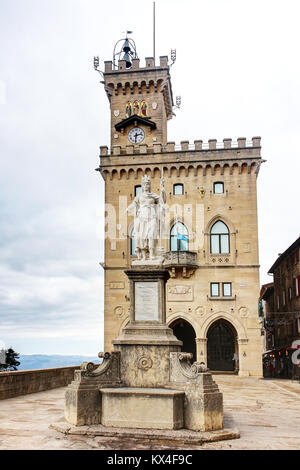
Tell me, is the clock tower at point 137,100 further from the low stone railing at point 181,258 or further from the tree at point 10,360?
the tree at point 10,360

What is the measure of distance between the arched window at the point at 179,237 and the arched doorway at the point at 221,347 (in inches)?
248

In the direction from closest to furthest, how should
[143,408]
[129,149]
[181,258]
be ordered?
[143,408] < [181,258] < [129,149]

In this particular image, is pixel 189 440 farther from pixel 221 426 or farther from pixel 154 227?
pixel 154 227

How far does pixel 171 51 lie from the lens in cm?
4325

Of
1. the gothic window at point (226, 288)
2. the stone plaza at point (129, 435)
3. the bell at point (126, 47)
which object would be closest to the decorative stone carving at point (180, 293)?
the gothic window at point (226, 288)

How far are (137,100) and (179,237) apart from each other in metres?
13.8

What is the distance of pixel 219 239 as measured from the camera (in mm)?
37344

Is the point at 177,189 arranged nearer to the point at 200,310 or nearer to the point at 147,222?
the point at 200,310

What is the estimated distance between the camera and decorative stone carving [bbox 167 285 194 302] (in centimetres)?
3666

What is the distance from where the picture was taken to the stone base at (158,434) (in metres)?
9.44

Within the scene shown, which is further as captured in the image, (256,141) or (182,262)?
(256,141)

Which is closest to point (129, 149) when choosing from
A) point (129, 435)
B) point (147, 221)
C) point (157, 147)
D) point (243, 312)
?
point (157, 147)
